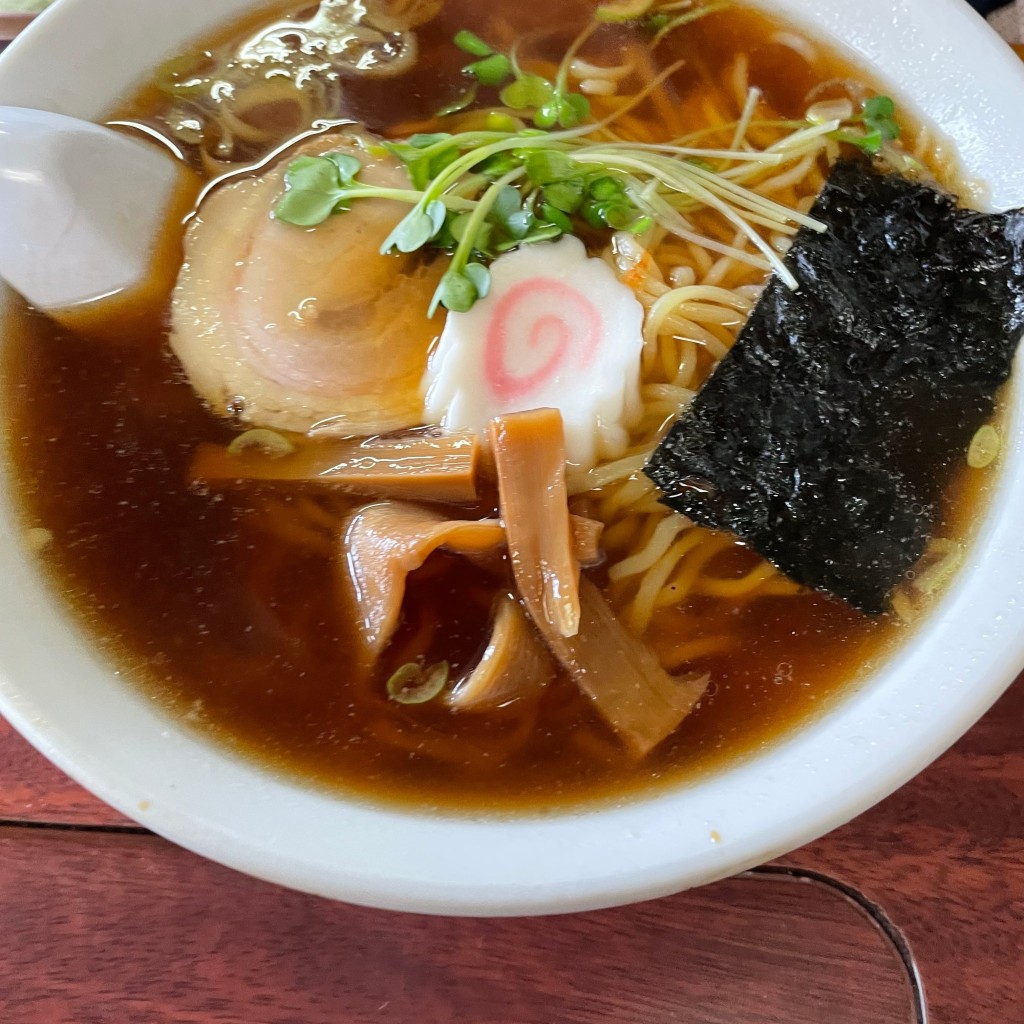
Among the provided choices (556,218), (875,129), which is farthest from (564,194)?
(875,129)

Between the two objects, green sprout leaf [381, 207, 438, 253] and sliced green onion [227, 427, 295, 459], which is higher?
green sprout leaf [381, 207, 438, 253]

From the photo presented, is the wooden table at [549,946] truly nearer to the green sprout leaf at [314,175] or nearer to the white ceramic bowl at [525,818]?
the white ceramic bowl at [525,818]

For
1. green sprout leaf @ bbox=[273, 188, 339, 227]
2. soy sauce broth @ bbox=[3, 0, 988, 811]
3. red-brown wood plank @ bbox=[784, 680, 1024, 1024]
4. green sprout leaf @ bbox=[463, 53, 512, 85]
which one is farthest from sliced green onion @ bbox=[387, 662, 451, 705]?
green sprout leaf @ bbox=[463, 53, 512, 85]

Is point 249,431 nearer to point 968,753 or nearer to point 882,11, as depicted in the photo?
point 968,753

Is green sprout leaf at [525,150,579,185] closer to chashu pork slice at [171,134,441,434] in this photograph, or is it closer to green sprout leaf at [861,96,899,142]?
chashu pork slice at [171,134,441,434]

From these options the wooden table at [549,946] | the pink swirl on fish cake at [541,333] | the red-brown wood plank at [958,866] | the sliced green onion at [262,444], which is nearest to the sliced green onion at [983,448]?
the red-brown wood plank at [958,866]

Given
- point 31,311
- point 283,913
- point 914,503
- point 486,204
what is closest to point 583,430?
point 486,204
